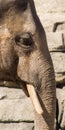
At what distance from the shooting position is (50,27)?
4.94 m

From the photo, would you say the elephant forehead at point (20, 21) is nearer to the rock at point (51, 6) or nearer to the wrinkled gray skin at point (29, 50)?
the wrinkled gray skin at point (29, 50)

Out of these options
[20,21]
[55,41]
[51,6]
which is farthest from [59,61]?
[20,21]

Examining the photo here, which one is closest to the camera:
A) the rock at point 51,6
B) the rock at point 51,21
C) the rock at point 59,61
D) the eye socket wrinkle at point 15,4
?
the eye socket wrinkle at point 15,4

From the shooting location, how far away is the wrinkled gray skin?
102 inches

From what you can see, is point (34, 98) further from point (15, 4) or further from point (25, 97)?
point (25, 97)

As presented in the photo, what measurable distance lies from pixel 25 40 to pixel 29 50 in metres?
0.05

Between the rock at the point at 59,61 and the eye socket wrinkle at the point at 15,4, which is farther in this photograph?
the rock at the point at 59,61

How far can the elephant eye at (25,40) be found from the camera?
262 centimetres

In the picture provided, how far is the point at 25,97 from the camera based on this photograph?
4.69m

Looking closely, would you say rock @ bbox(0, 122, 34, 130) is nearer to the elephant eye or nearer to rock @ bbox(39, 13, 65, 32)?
rock @ bbox(39, 13, 65, 32)

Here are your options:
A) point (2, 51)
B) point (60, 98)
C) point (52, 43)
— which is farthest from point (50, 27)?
point (2, 51)

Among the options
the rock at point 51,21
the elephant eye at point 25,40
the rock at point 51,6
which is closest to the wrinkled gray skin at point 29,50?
the elephant eye at point 25,40

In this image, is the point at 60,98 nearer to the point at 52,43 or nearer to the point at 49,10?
the point at 52,43

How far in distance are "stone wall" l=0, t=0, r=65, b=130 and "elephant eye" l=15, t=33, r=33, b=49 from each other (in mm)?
2040
